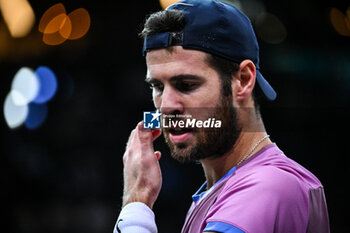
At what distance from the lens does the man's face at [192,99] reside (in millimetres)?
1604

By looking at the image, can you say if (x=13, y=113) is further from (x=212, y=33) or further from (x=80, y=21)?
(x=212, y=33)

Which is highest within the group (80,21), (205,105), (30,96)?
(205,105)

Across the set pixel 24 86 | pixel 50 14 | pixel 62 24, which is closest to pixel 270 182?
pixel 50 14

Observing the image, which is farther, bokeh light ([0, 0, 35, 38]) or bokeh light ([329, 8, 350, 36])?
bokeh light ([0, 0, 35, 38])

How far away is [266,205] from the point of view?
1.22m

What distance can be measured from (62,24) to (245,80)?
23.2ft

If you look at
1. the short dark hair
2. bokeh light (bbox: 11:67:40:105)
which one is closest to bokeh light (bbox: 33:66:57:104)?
bokeh light (bbox: 11:67:40:105)

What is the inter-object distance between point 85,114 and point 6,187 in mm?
1847

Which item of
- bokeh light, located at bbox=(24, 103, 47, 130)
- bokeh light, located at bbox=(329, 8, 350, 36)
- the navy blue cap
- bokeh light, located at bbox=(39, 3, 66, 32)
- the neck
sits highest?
the navy blue cap

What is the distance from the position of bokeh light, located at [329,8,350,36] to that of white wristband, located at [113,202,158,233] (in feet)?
18.9

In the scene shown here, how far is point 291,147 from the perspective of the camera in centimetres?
604

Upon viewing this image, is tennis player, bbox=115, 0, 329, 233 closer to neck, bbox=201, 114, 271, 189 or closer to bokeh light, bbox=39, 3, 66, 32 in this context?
neck, bbox=201, 114, 271, 189

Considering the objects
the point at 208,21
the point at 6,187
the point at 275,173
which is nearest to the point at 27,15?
the point at 6,187

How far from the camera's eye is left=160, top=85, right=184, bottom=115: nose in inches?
63.3
